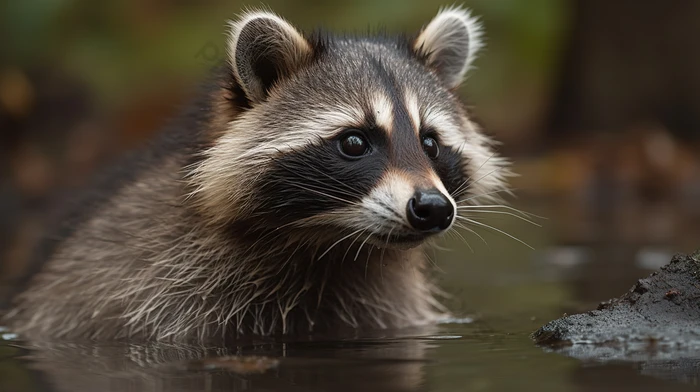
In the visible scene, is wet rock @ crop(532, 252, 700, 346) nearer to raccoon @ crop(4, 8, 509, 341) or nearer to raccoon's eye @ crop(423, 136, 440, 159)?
raccoon @ crop(4, 8, 509, 341)

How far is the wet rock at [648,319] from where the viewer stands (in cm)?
437

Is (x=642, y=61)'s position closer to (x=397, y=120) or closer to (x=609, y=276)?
(x=609, y=276)

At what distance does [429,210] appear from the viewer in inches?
187

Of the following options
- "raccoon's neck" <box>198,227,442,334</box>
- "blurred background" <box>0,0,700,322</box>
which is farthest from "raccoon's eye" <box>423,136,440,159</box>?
"blurred background" <box>0,0,700,322</box>

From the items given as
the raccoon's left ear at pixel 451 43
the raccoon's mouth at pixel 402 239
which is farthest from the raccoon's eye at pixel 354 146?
the raccoon's left ear at pixel 451 43

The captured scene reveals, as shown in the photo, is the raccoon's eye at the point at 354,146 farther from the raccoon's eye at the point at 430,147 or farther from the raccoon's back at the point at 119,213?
the raccoon's back at the point at 119,213

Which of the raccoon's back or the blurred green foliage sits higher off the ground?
the blurred green foliage

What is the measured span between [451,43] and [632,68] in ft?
33.2

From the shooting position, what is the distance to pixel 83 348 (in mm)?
5344

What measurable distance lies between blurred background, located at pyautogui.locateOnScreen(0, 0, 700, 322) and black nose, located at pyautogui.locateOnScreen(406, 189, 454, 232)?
3968 mm

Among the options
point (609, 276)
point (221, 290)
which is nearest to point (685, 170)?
point (609, 276)

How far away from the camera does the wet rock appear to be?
14.3ft

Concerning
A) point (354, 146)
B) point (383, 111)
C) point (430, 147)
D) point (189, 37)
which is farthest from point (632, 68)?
point (354, 146)

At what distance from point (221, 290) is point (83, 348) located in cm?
81
